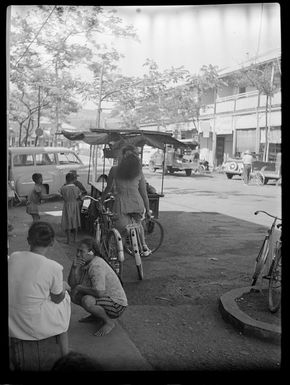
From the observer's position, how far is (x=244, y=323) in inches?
162

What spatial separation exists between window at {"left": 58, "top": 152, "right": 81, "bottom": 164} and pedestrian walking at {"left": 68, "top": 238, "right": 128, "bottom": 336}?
83.7 inches

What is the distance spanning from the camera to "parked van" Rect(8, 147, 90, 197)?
4.68 m

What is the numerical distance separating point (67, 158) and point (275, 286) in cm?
310

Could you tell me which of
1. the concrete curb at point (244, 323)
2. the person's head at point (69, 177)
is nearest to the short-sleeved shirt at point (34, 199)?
the person's head at point (69, 177)

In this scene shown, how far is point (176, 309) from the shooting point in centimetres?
473

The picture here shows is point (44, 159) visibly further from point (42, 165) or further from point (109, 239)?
point (109, 239)

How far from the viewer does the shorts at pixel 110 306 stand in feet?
13.1

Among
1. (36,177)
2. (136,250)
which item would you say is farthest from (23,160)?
(136,250)

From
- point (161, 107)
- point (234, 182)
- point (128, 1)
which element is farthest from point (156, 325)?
point (234, 182)

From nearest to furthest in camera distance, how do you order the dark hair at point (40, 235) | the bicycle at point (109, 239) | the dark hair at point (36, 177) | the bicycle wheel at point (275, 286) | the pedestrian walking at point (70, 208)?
A: the dark hair at point (40, 235) < the bicycle wheel at point (275, 286) < the dark hair at point (36, 177) < the bicycle at point (109, 239) < the pedestrian walking at point (70, 208)

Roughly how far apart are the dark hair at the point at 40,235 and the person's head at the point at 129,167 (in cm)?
223

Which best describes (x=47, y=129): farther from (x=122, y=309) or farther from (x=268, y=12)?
(x=268, y=12)

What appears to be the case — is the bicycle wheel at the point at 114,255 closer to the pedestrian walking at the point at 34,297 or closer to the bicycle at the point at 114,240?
the bicycle at the point at 114,240

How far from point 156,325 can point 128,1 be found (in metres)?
2.78
